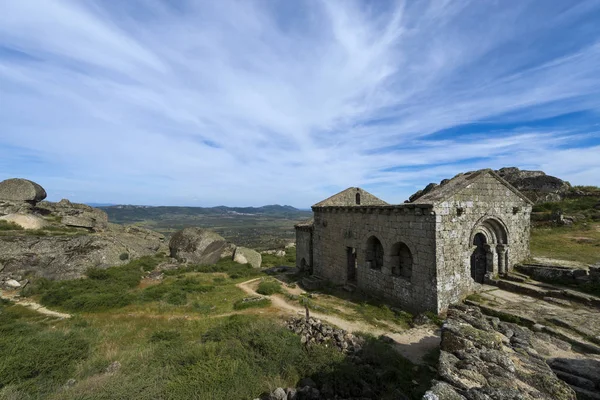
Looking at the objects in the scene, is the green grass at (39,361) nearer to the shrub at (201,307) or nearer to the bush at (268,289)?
the shrub at (201,307)

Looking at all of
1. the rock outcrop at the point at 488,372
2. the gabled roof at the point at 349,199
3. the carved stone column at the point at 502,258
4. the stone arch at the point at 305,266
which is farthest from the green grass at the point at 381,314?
the stone arch at the point at 305,266

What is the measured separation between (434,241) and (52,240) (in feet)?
84.4

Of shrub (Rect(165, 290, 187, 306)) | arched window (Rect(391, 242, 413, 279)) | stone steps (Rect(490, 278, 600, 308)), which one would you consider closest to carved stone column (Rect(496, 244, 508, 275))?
stone steps (Rect(490, 278, 600, 308))

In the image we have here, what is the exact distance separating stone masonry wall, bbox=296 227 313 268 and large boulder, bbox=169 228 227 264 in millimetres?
8832

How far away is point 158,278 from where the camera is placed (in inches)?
797

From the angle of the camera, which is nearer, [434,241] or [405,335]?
[405,335]

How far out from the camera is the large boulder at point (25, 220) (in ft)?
79.4

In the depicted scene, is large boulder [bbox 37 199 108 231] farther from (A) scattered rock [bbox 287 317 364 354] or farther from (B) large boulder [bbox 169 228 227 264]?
(A) scattered rock [bbox 287 317 364 354]

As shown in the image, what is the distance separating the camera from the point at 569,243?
16.6 m

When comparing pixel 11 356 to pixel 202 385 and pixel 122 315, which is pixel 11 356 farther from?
pixel 122 315

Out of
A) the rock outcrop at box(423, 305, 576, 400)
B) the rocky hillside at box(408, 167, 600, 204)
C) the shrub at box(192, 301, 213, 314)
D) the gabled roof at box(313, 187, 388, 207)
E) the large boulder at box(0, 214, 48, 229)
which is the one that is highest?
the rocky hillside at box(408, 167, 600, 204)

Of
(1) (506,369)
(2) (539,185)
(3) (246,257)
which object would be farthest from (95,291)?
(2) (539,185)

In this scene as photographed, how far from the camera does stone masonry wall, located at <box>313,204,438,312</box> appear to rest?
36.9 feet

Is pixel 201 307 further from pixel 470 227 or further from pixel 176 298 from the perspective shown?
pixel 470 227
